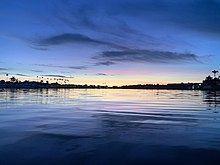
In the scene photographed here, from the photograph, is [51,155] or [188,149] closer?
[51,155]

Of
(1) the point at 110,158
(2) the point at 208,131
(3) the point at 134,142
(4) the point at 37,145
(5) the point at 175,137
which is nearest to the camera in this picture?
(1) the point at 110,158

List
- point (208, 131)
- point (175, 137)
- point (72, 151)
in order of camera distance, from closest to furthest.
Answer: point (72, 151), point (175, 137), point (208, 131)

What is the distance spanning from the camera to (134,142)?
1048cm

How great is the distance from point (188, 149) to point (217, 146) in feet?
4.20

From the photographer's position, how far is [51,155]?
8.29 m

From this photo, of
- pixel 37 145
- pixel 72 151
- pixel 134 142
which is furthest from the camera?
pixel 134 142

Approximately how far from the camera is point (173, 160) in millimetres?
7953

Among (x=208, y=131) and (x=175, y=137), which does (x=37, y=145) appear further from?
(x=208, y=131)

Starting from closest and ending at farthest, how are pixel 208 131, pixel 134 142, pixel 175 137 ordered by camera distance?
pixel 134 142 < pixel 175 137 < pixel 208 131

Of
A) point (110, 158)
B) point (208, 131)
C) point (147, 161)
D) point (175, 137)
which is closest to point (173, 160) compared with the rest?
point (147, 161)

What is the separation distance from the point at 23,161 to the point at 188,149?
5562 millimetres

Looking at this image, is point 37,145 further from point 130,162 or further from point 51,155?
Answer: point 130,162

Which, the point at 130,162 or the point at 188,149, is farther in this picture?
the point at 188,149

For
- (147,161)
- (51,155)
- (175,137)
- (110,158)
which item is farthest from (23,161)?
(175,137)
